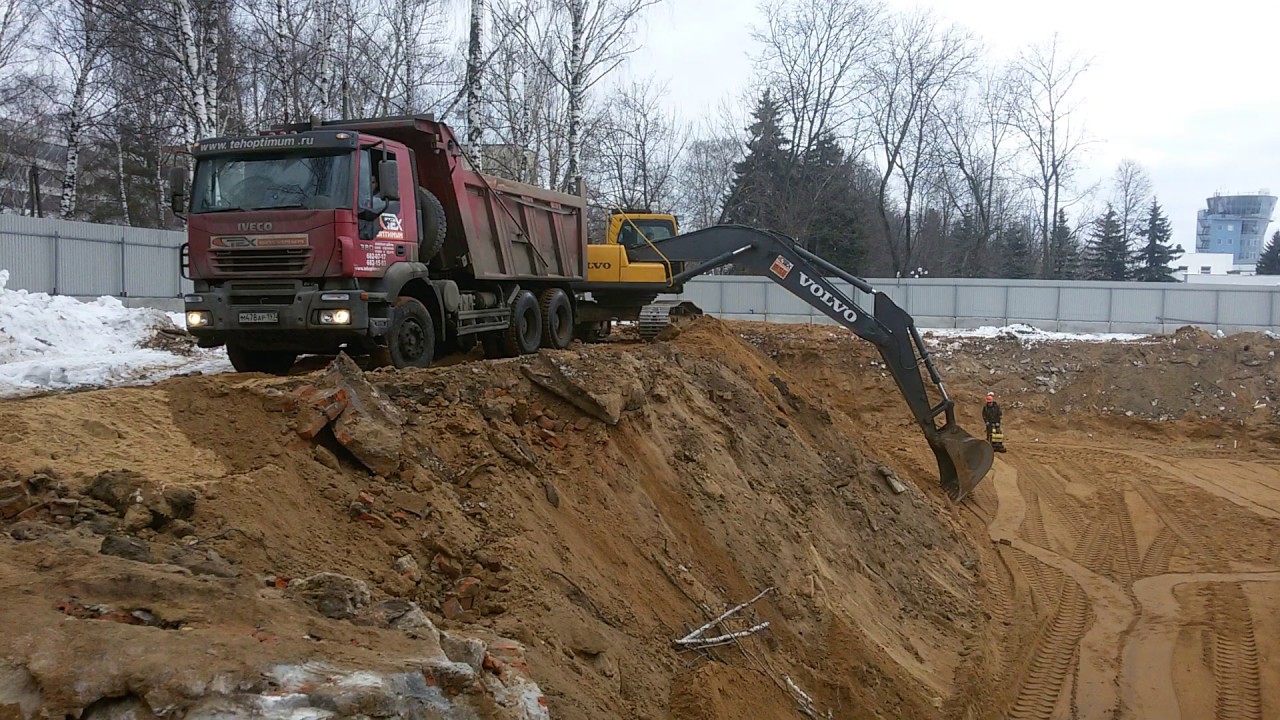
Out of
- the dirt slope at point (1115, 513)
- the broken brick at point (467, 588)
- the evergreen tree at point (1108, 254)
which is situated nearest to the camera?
the broken brick at point (467, 588)

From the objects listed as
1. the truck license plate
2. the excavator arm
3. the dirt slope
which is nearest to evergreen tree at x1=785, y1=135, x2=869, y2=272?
the dirt slope

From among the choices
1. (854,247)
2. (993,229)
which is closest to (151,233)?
(854,247)

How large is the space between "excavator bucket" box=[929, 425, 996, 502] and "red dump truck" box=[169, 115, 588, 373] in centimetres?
712

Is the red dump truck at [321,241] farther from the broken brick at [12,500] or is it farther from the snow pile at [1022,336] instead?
the snow pile at [1022,336]

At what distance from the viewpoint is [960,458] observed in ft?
44.9

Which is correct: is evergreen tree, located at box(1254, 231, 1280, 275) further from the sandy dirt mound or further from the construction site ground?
the sandy dirt mound

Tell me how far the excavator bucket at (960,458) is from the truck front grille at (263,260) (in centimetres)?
899

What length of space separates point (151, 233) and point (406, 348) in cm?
1542

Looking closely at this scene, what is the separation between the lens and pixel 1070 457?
18.7 m

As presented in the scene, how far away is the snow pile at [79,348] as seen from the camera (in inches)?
413

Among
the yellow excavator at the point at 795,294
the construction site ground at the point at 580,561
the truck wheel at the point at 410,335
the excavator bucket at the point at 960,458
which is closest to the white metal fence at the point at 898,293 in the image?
the yellow excavator at the point at 795,294

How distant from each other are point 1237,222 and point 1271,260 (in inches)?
2084

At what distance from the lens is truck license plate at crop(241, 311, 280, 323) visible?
8992 millimetres

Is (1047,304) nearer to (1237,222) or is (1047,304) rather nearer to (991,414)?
(991,414)
